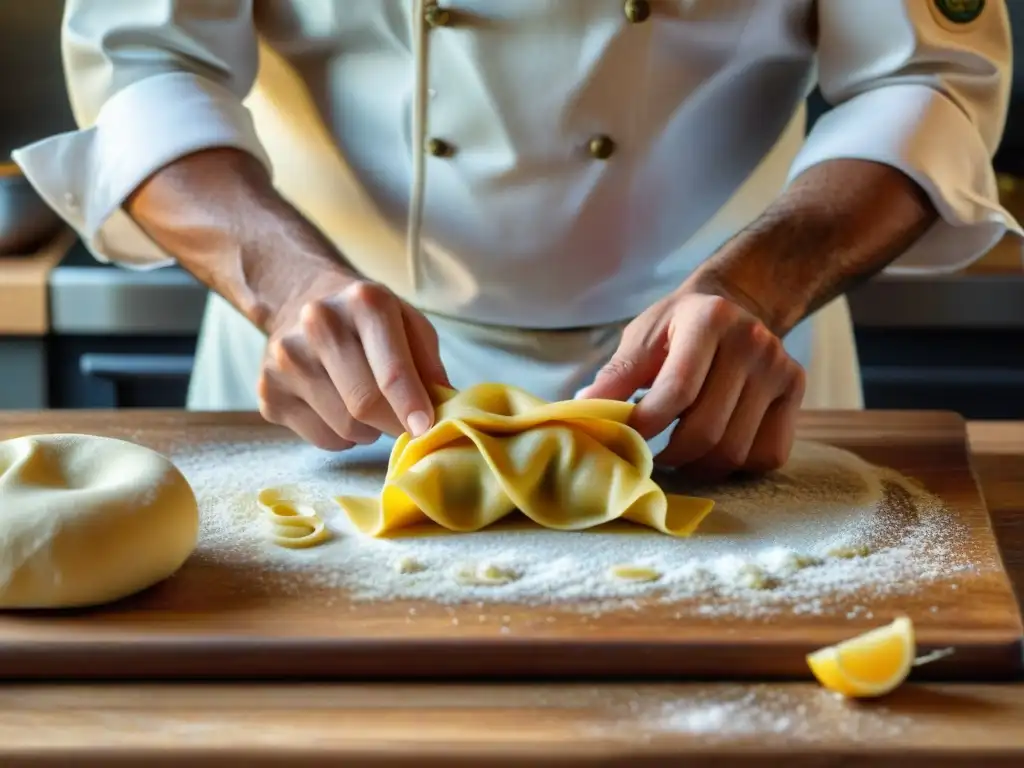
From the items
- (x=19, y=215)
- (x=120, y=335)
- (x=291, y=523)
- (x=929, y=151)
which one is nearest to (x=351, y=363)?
(x=291, y=523)

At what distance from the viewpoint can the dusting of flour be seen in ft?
2.65

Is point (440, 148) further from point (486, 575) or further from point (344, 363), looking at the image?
point (486, 575)

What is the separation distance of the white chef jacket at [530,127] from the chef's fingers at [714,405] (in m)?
0.26

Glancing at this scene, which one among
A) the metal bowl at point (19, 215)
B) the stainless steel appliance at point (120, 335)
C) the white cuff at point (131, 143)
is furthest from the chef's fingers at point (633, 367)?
the metal bowl at point (19, 215)

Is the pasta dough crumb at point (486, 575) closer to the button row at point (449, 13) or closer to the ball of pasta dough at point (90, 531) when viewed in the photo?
the ball of pasta dough at point (90, 531)

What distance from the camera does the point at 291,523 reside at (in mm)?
902

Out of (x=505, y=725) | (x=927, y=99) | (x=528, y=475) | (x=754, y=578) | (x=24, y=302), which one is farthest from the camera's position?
(x=24, y=302)

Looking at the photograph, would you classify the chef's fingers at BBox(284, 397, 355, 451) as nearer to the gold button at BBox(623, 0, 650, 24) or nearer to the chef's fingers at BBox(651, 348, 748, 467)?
the chef's fingers at BBox(651, 348, 748, 467)

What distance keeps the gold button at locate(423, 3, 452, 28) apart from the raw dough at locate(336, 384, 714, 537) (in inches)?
13.4

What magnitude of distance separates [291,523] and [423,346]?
17 centimetres

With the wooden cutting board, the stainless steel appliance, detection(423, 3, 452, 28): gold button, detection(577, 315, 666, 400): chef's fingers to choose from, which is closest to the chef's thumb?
detection(577, 315, 666, 400): chef's fingers

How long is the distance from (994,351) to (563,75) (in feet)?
3.13

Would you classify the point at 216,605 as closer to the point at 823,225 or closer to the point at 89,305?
the point at 823,225

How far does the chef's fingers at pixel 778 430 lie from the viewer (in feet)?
3.23
